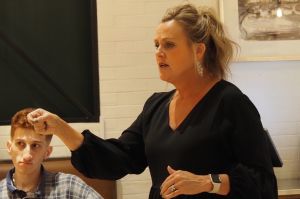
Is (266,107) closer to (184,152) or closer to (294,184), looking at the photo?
(294,184)

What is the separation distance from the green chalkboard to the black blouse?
5.66ft

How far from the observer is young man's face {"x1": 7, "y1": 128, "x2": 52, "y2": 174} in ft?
5.93

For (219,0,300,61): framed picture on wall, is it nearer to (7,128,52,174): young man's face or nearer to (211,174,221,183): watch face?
(7,128,52,174): young man's face

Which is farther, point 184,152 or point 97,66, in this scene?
point 97,66

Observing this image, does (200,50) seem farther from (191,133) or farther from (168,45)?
(191,133)

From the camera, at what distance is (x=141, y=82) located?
2.94m

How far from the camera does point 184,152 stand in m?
1.16

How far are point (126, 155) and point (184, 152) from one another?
0.25 m

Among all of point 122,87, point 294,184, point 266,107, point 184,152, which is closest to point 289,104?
point 266,107

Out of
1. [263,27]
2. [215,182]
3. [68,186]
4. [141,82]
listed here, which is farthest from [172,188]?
[263,27]

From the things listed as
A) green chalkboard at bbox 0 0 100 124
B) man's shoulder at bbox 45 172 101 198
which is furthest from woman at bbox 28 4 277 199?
green chalkboard at bbox 0 0 100 124

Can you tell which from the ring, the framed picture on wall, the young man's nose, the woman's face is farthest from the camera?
the framed picture on wall

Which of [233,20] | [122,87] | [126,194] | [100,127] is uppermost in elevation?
[233,20]

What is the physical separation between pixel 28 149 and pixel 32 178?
0.40 feet
